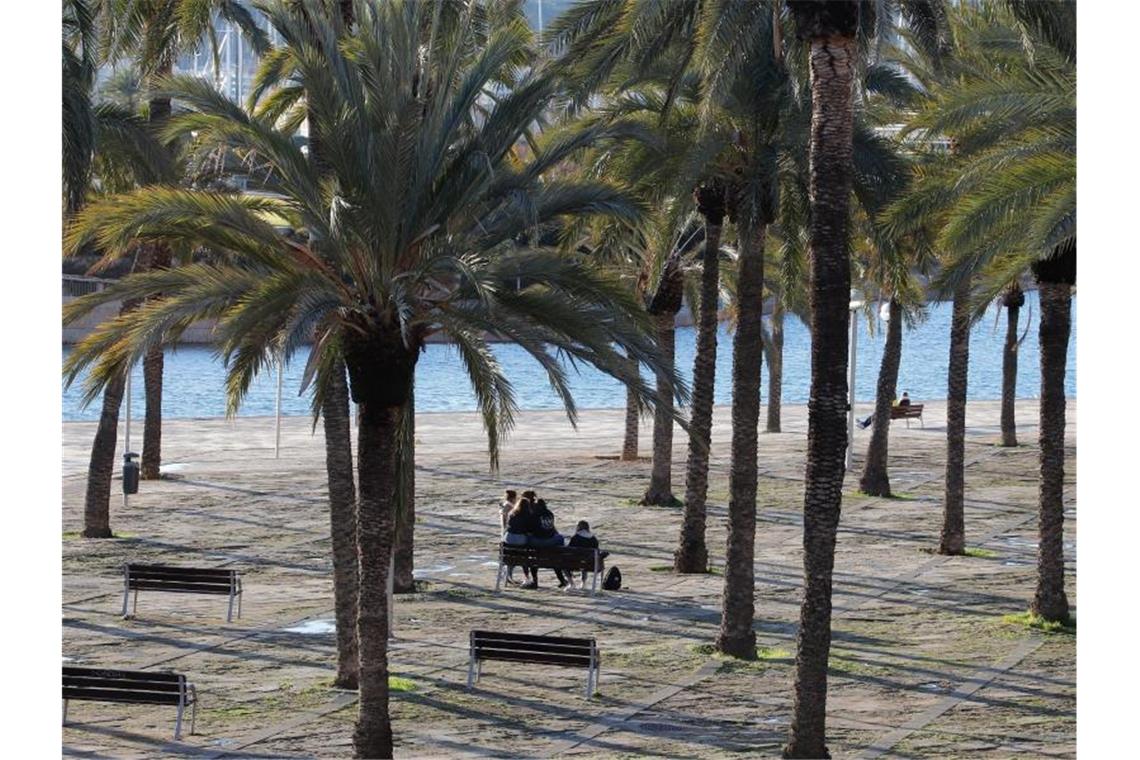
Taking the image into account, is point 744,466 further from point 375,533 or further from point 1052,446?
point 375,533

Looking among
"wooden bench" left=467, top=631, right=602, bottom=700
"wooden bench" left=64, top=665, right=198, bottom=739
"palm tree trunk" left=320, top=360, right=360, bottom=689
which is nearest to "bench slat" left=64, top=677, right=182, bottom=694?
"wooden bench" left=64, top=665, right=198, bottom=739

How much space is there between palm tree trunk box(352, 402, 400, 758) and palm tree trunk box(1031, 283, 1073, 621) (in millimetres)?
8413

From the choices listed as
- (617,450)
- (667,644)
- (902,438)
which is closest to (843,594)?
(667,644)

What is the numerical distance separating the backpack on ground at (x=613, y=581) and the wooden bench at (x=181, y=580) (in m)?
4.76

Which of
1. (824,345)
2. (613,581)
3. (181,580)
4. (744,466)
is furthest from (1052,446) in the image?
(181,580)

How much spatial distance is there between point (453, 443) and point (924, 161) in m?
20.6

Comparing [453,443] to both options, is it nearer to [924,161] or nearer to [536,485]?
[536,485]

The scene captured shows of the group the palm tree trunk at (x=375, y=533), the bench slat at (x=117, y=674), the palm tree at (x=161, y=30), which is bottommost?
the bench slat at (x=117, y=674)

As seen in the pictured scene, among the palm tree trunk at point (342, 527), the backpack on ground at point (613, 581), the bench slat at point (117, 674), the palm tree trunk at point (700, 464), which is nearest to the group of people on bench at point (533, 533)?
the backpack on ground at point (613, 581)

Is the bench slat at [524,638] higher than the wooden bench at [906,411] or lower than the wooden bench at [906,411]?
lower

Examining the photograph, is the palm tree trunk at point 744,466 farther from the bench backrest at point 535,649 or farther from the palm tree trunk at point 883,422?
the palm tree trunk at point 883,422

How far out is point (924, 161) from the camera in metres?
22.5

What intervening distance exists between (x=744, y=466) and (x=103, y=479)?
1097 cm

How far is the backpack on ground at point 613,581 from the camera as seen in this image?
22438 mm
